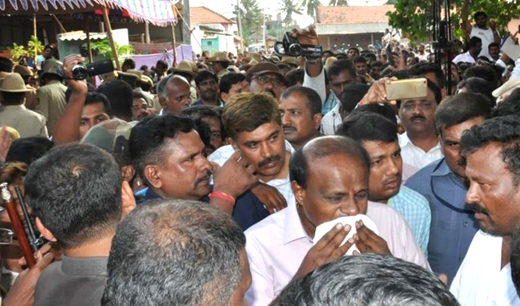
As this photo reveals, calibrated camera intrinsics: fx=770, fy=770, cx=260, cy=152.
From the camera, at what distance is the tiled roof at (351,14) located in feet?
238

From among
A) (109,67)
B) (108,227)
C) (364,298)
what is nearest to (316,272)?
(364,298)

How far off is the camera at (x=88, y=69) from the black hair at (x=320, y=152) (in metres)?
2.19

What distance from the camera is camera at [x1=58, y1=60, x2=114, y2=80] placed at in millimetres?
5094

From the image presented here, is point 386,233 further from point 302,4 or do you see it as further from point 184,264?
point 302,4

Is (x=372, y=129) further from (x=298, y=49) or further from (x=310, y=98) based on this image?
(x=298, y=49)

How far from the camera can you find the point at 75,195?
2.67 metres

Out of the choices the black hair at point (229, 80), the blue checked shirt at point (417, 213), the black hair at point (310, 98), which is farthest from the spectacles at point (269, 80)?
the blue checked shirt at point (417, 213)

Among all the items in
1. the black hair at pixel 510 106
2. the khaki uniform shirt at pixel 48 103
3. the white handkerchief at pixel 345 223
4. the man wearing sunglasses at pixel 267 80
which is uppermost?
the black hair at pixel 510 106

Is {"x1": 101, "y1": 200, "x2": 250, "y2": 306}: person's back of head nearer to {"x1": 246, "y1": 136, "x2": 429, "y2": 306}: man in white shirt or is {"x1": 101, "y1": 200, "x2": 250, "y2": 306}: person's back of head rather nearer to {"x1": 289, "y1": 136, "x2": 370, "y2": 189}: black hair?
{"x1": 246, "y1": 136, "x2": 429, "y2": 306}: man in white shirt

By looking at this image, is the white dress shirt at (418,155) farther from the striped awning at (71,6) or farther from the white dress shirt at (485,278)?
the striped awning at (71,6)

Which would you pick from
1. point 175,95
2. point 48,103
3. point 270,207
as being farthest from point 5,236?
point 48,103

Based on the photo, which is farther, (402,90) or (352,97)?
(352,97)

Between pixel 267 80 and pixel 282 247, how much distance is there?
508 cm

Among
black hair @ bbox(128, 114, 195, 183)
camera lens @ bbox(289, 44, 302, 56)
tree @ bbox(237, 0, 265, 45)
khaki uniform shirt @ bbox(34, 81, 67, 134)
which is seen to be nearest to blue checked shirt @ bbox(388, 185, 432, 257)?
black hair @ bbox(128, 114, 195, 183)
